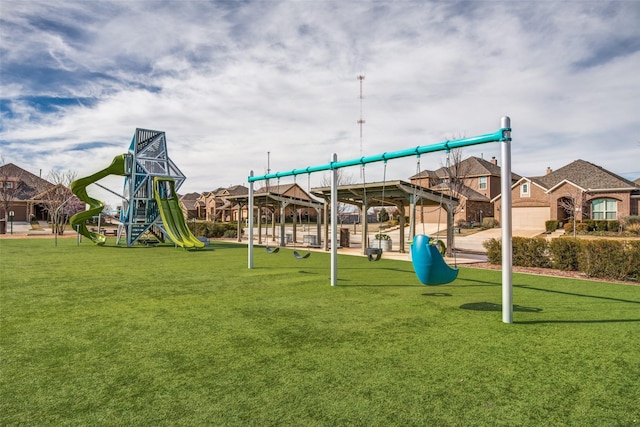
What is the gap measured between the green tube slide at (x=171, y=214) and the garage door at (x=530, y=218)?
33341 mm

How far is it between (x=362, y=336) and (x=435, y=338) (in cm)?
103

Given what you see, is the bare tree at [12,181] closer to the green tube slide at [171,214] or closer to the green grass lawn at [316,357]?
the green tube slide at [171,214]

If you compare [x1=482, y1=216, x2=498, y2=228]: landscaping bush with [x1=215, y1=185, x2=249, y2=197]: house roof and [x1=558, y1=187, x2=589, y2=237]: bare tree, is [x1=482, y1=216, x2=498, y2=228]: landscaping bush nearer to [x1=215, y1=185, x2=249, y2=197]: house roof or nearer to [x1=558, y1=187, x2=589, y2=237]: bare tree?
[x1=558, y1=187, x2=589, y2=237]: bare tree

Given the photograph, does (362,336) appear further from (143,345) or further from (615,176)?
(615,176)

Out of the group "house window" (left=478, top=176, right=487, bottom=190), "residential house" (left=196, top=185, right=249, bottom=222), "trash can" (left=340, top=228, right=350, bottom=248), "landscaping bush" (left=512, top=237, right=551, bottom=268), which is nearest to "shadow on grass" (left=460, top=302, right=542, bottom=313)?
"landscaping bush" (left=512, top=237, right=551, bottom=268)

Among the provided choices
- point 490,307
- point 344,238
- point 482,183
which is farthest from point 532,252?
point 482,183

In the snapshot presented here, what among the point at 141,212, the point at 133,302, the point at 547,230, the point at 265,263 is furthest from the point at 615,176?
the point at 133,302

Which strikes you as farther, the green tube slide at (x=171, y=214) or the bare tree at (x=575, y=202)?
the bare tree at (x=575, y=202)

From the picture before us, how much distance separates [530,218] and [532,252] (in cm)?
3211

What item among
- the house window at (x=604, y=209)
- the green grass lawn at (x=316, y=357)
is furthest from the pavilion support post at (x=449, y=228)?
the house window at (x=604, y=209)

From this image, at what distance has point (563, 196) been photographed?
39.4 m

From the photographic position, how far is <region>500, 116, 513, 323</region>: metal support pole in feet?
22.1

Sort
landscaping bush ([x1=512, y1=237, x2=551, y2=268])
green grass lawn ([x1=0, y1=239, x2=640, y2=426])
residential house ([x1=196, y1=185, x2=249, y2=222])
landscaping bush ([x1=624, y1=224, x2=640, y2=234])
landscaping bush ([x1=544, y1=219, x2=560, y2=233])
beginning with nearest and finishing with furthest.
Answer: green grass lawn ([x1=0, y1=239, x2=640, y2=426])
landscaping bush ([x1=512, y1=237, x2=551, y2=268])
landscaping bush ([x1=624, y1=224, x2=640, y2=234])
landscaping bush ([x1=544, y1=219, x2=560, y2=233])
residential house ([x1=196, y1=185, x2=249, y2=222])

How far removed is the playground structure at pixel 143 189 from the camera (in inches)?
982
